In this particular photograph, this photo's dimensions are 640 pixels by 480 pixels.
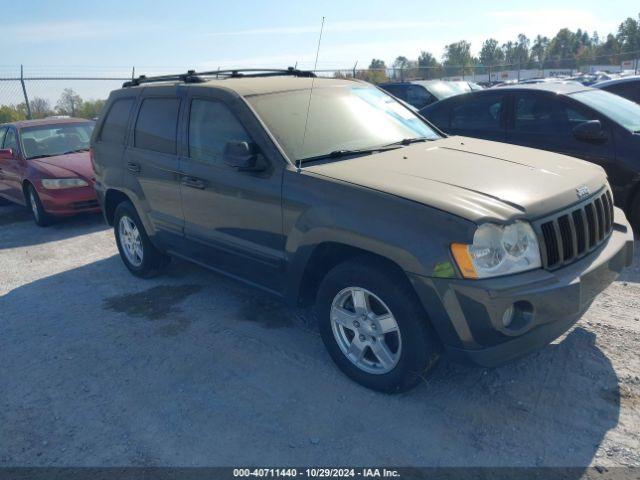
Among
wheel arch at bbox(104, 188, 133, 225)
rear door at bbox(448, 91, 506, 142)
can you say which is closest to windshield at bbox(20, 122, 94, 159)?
wheel arch at bbox(104, 188, 133, 225)

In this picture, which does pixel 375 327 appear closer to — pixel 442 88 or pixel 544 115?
pixel 544 115

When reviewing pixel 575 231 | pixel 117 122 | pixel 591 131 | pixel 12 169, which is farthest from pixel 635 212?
pixel 12 169

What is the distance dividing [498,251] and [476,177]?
0.66 meters

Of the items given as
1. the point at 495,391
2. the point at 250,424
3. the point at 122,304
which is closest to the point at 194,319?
the point at 122,304

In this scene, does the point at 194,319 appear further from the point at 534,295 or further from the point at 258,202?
the point at 534,295

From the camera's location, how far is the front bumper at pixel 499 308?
272cm

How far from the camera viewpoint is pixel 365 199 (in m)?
3.11

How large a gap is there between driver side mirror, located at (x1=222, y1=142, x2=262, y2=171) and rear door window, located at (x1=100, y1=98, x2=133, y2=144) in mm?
2132

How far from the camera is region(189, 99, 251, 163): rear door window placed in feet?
13.2

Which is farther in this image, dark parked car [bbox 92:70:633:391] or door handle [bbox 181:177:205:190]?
door handle [bbox 181:177:205:190]

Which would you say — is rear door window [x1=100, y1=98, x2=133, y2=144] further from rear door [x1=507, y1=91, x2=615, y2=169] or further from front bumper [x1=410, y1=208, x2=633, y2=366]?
rear door [x1=507, y1=91, x2=615, y2=169]

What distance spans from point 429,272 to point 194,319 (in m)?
2.45

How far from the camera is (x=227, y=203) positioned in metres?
4.03

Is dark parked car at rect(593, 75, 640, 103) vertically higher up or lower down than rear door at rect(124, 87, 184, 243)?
higher up
